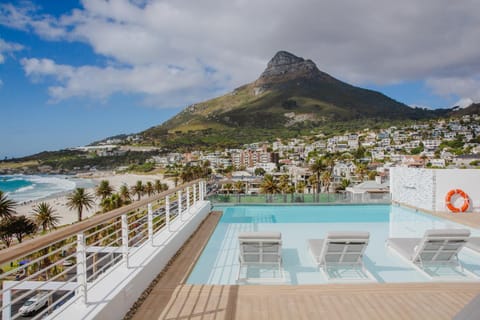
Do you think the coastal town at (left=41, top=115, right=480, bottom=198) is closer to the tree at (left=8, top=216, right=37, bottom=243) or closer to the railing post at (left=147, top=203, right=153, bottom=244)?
the tree at (left=8, top=216, right=37, bottom=243)

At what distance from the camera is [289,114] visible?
4624 inches

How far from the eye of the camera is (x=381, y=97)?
424 ft

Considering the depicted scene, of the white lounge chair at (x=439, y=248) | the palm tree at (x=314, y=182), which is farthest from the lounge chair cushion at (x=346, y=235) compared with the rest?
the palm tree at (x=314, y=182)

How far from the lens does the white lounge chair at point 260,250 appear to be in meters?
4.26

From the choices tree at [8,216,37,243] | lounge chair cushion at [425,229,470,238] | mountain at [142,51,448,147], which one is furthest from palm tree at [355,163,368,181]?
lounge chair cushion at [425,229,470,238]

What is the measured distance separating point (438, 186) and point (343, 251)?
29.7ft

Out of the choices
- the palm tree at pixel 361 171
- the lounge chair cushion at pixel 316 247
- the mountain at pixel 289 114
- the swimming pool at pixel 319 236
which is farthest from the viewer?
the mountain at pixel 289 114

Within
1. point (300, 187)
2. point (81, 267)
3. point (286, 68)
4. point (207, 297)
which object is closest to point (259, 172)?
point (300, 187)

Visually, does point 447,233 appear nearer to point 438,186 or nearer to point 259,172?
point 438,186

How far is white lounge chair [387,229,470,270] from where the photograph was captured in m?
4.45

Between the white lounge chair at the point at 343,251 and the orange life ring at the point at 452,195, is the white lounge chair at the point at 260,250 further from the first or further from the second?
the orange life ring at the point at 452,195

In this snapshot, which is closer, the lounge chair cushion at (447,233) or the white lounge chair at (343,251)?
the white lounge chair at (343,251)

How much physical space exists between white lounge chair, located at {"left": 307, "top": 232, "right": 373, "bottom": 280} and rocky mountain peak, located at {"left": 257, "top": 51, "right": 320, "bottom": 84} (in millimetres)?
158063

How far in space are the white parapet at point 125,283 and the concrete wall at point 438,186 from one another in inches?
396
